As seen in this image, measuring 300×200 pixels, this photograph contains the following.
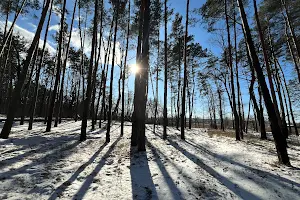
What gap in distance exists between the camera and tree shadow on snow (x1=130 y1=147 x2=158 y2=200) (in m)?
3.28

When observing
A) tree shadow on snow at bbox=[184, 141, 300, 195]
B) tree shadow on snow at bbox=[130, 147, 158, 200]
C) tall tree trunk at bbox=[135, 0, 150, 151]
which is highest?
tall tree trunk at bbox=[135, 0, 150, 151]

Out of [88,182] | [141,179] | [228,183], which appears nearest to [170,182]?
[141,179]

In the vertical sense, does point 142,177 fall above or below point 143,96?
below

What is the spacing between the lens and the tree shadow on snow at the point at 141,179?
3.28 m

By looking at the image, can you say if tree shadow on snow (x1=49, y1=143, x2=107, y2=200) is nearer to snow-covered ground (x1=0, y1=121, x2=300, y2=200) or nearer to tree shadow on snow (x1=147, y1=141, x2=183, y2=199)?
snow-covered ground (x1=0, y1=121, x2=300, y2=200)

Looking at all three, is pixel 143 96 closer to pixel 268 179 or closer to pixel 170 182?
pixel 170 182

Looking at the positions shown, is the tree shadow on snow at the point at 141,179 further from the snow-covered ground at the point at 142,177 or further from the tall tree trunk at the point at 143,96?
the tall tree trunk at the point at 143,96

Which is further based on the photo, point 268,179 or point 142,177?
point 142,177

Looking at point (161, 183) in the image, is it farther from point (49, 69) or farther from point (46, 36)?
point (49, 69)

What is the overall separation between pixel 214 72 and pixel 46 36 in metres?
16.7

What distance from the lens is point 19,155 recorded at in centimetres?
489

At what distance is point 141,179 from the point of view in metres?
3.98

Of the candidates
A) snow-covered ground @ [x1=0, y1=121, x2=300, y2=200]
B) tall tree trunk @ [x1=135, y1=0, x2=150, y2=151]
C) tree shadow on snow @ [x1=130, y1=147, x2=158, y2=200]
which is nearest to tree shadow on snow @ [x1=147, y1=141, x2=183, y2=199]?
snow-covered ground @ [x1=0, y1=121, x2=300, y2=200]

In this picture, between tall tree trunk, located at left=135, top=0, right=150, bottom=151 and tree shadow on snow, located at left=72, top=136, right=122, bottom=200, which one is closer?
tree shadow on snow, located at left=72, top=136, right=122, bottom=200
